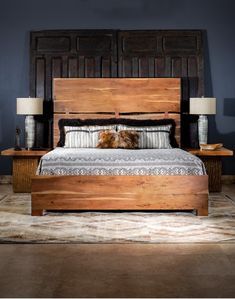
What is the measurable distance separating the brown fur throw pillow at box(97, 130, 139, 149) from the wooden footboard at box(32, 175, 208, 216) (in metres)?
1.08

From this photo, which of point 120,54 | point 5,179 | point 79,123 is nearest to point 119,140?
point 79,123

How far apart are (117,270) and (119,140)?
301 cm

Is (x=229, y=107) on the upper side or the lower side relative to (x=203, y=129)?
upper

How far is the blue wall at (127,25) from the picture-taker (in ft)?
23.5

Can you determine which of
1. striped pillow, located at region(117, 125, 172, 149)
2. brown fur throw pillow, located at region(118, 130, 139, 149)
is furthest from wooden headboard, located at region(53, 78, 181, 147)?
brown fur throw pillow, located at region(118, 130, 139, 149)

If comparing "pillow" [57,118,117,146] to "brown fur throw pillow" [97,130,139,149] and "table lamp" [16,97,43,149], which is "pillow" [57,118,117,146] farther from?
"brown fur throw pillow" [97,130,139,149]

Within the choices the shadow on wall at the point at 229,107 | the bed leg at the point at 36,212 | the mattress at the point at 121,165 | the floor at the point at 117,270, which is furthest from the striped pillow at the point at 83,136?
the floor at the point at 117,270

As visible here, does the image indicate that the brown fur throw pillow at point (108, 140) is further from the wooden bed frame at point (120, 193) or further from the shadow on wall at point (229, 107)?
the shadow on wall at point (229, 107)

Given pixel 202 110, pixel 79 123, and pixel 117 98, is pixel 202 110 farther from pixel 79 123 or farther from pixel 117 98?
pixel 79 123

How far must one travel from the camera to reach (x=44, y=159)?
5.33 metres

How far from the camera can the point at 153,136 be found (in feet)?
21.6

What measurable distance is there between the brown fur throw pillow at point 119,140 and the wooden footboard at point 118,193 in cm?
108

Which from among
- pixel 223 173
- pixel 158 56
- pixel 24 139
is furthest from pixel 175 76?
pixel 24 139

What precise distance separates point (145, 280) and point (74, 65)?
14.7 ft
